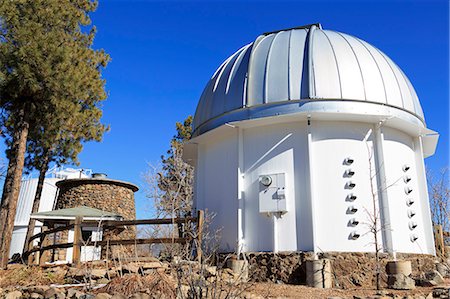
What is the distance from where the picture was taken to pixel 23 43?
1080cm

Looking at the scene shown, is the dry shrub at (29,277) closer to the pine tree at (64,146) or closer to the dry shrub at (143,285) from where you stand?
the dry shrub at (143,285)

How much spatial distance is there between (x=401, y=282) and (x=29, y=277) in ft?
23.3

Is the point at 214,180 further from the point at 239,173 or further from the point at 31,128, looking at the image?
the point at 31,128

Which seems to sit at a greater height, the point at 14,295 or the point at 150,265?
the point at 150,265

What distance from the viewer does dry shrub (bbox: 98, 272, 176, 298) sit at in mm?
5355

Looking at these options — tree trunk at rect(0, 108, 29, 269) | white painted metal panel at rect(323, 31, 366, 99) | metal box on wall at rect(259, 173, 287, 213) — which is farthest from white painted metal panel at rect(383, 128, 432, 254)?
tree trunk at rect(0, 108, 29, 269)

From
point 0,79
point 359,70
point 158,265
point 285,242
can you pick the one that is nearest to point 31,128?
point 0,79

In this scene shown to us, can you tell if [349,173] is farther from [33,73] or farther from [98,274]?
[33,73]

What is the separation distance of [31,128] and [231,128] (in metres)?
6.93

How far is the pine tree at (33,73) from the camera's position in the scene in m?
10.7

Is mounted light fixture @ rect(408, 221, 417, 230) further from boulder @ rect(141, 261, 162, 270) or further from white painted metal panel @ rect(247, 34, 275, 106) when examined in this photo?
boulder @ rect(141, 261, 162, 270)

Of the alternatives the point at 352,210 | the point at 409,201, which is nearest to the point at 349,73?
the point at 352,210

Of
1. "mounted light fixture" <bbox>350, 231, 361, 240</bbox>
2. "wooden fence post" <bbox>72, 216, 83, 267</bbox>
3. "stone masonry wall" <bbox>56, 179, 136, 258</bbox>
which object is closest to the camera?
"wooden fence post" <bbox>72, 216, 83, 267</bbox>

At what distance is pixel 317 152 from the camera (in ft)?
30.3
